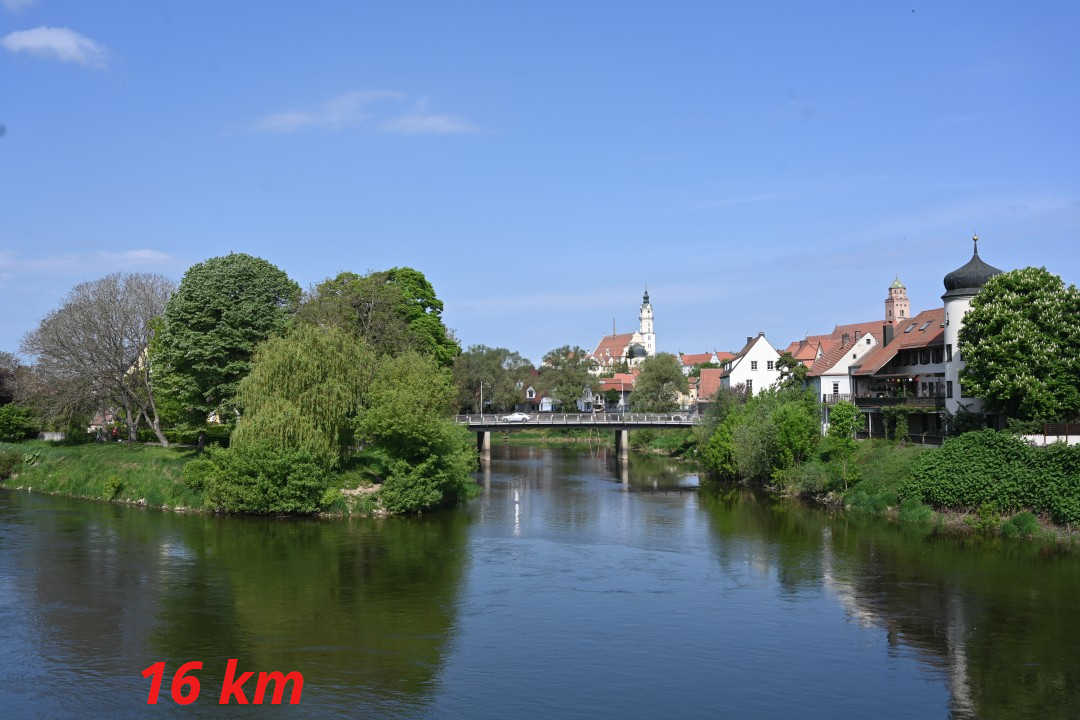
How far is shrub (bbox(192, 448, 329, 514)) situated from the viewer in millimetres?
44094

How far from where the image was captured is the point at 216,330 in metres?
52.2

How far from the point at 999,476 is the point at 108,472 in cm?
4734

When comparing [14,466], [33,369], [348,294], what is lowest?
[14,466]

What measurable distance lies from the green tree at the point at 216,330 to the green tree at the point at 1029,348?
3656 cm

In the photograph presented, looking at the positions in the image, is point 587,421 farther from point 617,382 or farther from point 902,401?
point 617,382

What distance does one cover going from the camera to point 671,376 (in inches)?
4318

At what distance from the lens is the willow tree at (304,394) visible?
44562 mm

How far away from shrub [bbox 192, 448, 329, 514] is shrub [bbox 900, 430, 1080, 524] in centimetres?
2851

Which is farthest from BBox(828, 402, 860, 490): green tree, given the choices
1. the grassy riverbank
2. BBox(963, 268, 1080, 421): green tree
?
BBox(963, 268, 1080, 421): green tree

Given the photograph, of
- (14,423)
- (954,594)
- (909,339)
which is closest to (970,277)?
(909,339)

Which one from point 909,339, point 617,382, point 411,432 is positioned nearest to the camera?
point 411,432

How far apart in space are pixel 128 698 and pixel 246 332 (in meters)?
33.2

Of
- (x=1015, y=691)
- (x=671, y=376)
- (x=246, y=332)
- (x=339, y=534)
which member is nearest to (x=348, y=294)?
(x=246, y=332)

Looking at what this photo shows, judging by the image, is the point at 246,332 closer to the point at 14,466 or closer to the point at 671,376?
the point at 14,466
